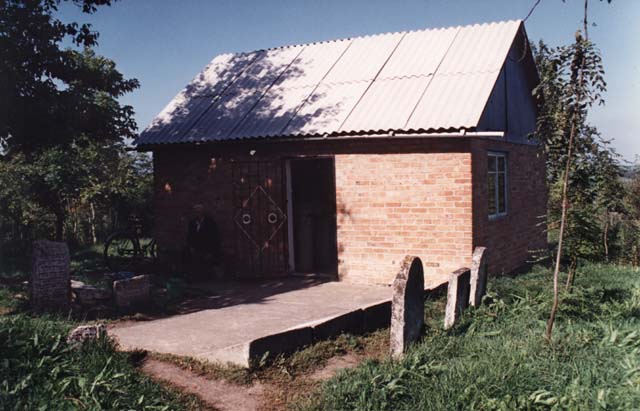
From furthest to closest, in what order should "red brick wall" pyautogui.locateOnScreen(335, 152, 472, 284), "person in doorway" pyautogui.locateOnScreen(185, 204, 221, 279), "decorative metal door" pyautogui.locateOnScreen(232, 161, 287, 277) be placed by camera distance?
"person in doorway" pyautogui.locateOnScreen(185, 204, 221, 279) < "decorative metal door" pyautogui.locateOnScreen(232, 161, 287, 277) < "red brick wall" pyautogui.locateOnScreen(335, 152, 472, 284)

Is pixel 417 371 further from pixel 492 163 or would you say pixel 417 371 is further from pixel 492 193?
pixel 492 163

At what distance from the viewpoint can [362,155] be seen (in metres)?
10.7

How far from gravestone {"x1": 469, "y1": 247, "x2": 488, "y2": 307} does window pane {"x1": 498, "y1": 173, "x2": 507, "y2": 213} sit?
14.8 feet

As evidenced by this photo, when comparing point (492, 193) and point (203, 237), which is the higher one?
point (492, 193)

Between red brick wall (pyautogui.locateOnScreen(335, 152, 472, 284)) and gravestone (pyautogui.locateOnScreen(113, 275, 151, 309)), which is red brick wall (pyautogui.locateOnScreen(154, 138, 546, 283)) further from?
gravestone (pyautogui.locateOnScreen(113, 275, 151, 309))

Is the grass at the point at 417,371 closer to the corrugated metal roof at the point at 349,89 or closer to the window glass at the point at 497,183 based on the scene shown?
the corrugated metal roof at the point at 349,89

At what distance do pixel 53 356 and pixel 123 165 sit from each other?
1552 cm

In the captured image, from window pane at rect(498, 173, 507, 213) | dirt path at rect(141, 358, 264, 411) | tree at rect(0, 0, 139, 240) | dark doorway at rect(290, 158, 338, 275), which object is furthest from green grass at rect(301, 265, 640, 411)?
tree at rect(0, 0, 139, 240)

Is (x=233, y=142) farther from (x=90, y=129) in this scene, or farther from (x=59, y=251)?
(x=59, y=251)

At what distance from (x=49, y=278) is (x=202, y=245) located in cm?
377

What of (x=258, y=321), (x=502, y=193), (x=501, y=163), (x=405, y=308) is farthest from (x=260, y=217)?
(x=405, y=308)

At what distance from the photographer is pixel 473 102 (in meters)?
10.2

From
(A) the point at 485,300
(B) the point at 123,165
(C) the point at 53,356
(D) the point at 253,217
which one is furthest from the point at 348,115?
(B) the point at 123,165

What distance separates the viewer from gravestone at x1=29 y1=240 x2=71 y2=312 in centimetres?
835
